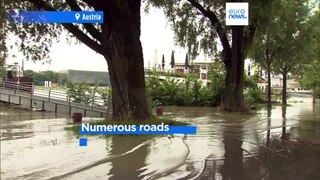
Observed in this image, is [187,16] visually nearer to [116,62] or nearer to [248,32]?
[248,32]

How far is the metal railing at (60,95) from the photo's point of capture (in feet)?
80.4

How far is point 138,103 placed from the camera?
45.7ft

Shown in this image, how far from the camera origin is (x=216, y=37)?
27.3 m

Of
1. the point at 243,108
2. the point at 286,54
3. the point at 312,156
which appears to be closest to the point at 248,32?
the point at 243,108

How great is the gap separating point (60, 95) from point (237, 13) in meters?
12.9

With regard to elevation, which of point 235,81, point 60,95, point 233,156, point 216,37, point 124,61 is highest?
point 216,37

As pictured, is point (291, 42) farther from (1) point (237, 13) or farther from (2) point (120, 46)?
(2) point (120, 46)

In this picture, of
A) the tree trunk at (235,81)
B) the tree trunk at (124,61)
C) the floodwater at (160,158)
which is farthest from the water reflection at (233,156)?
the tree trunk at (235,81)

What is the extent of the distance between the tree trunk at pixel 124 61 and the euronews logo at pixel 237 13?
20.1 ft

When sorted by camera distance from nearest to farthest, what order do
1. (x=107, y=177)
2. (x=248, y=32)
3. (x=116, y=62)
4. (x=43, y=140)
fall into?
(x=107, y=177) < (x=43, y=140) < (x=116, y=62) < (x=248, y=32)

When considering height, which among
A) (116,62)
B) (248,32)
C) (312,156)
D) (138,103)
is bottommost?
(312,156)

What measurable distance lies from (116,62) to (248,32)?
1306 cm

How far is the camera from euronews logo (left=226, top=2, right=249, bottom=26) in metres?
18.2

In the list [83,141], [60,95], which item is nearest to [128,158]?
[83,141]
